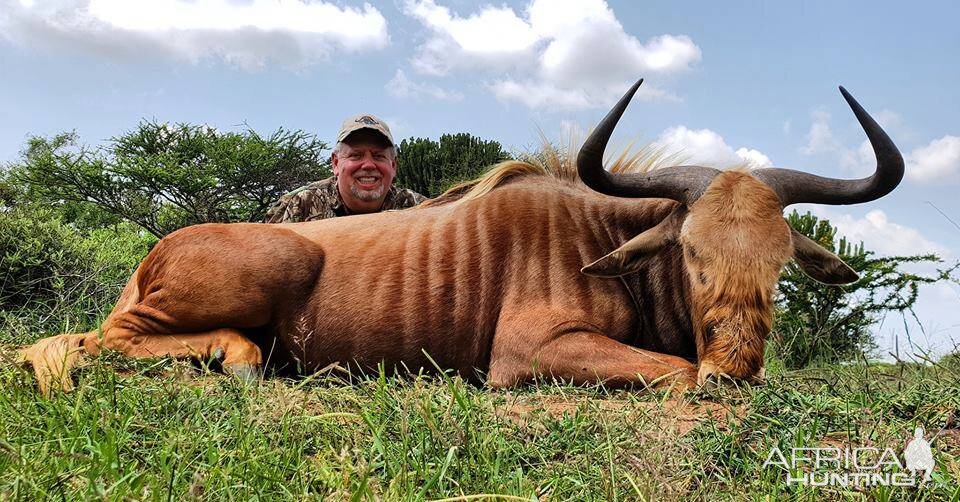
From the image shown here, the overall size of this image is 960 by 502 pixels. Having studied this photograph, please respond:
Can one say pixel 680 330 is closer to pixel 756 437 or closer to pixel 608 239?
pixel 608 239

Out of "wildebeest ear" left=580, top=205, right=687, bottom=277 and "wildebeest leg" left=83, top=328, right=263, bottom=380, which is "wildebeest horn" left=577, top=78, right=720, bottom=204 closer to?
"wildebeest ear" left=580, top=205, right=687, bottom=277

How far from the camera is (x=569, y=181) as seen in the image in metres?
5.34

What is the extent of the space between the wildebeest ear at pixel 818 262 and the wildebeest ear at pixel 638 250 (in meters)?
0.67

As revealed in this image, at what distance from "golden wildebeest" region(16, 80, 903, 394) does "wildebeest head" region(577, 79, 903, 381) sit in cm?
1

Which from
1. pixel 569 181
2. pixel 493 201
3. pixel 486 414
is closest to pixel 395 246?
pixel 493 201

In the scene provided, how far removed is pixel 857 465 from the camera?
93.4 inches

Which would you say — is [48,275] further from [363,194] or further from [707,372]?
[707,372]

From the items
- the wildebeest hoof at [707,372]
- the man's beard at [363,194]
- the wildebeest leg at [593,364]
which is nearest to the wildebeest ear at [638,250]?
the wildebeest leg at [593,364]

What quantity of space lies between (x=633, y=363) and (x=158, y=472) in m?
2.49

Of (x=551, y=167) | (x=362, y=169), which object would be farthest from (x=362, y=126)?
(x=551, y=167)

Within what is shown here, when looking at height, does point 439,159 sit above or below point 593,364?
above

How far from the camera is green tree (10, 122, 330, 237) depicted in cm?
1459

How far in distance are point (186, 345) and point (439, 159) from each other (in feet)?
44.1

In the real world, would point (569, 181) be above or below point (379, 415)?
above
